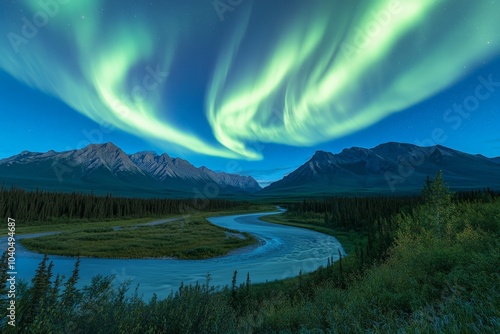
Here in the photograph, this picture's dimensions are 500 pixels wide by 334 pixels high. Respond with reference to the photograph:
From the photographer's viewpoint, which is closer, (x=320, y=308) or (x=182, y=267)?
(x=320, y=308)

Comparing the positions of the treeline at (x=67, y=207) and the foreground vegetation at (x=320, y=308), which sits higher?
the treeline at (x=67, y=207)

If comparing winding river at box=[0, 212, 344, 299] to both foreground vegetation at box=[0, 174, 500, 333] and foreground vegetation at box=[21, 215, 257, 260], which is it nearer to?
foreground vegetation at box=[21, 215, 257, 260]

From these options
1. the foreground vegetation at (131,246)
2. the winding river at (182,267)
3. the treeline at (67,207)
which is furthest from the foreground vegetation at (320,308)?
the treeline at (67,207)

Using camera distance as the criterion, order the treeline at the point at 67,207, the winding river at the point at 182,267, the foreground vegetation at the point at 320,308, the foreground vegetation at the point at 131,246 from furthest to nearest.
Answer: the treeline at the point at 67,207
the foreground vegetation at the point at 131,246
the winding river at the point at 182,267
the foreground vegetation at the point at 320,308

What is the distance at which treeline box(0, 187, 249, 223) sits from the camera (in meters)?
67.2

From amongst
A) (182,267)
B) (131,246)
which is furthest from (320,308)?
(131,246)

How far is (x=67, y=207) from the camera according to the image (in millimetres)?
82562


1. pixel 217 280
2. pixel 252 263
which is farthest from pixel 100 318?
pixel 252 263

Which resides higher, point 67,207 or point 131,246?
point 67,207

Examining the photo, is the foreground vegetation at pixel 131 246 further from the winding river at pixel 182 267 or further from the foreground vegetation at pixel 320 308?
the foreground vegetation at pixel 320 308

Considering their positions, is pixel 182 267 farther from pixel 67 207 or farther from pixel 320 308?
pixel 67 207

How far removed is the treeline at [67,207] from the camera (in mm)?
67250

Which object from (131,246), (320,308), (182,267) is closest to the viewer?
(320,308)

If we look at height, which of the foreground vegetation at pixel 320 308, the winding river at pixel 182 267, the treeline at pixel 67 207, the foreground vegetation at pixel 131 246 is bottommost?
the winding river at pixel 182 267
